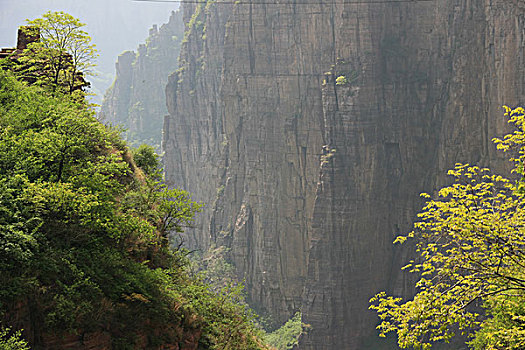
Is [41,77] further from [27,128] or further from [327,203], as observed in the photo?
[327,203]

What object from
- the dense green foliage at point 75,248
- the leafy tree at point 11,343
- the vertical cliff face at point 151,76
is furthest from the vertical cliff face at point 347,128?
the vertical cliff face at point 151,76

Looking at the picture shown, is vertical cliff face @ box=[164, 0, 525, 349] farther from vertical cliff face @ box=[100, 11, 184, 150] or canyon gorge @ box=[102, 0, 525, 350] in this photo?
vertical cliff face @ box=[100, 11, 184, 150]

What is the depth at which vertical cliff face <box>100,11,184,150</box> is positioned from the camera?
329 ft

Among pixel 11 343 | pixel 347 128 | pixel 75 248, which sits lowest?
pixel 11 343

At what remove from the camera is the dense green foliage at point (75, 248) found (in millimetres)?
7844

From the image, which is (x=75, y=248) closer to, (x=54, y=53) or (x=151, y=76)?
(x=54, y=53)

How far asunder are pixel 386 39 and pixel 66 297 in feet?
115

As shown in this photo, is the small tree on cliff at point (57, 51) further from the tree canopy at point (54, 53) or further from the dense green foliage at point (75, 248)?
the dense green foliage at point (75, 248)

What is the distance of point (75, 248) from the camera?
29.7 ft

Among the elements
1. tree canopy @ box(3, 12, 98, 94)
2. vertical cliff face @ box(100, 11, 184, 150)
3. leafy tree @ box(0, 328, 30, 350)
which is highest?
vertical cliff face @ box(100, 11, 184, 150)

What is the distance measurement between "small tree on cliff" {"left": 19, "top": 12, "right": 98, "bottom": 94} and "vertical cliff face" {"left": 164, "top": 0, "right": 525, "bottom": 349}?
23919 mm

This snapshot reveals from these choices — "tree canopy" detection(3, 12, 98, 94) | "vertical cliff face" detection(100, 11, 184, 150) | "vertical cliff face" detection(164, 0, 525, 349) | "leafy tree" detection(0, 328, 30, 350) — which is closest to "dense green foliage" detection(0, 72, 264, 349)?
"leafy tree" detection(0, 328, 30, 350)

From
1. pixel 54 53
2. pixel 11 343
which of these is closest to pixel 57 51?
pixel 54 53

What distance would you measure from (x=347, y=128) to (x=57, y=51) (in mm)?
25778
